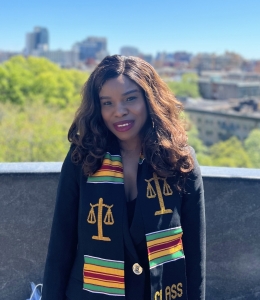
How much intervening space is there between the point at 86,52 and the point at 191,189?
178m

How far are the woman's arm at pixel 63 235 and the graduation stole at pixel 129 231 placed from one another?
0.26ft

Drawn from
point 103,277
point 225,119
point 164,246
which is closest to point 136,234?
point 164,246

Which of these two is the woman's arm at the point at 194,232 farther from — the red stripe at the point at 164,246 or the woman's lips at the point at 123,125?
A: the woman's lips at the point at 123,125

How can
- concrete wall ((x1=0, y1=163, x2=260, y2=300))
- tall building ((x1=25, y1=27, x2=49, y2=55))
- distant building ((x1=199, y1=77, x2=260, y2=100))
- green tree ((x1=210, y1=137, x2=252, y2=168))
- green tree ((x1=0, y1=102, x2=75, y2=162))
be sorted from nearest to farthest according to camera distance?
1. concrete wall ((x1=0, y1=163, x2=260, y2=300))
2. green tree ((x1=0, y1=102, x2=75, y2=162))
3. green tree ((x1=210, y1=137, x2=252, y2=168))
4. distant building ((x1=199, y1=77, x2=260, y2=100))
5. tall building ((x1=25, y1=27, x2=49, y2=55))

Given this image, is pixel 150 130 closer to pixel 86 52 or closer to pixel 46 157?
pixel 46 157

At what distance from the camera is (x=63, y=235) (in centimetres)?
187

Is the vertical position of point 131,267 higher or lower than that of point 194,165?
lower

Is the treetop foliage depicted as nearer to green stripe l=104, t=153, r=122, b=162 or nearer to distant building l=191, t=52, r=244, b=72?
green stripe l=104, t=153, r=122, b=162

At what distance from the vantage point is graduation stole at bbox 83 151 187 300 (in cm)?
175

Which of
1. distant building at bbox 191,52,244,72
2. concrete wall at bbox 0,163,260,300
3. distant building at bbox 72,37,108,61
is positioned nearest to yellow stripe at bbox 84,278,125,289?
concrete wall at bbox 0,163,260,300

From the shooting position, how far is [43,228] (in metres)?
2.72

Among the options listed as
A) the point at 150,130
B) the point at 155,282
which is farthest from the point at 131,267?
the point at 150,130

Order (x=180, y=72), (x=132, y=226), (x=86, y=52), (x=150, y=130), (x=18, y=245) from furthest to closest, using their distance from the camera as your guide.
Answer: (x=86, y=52) → (x=180, y=72) → (x=18, y=245) → (x=150, y=130) → (x=132, y=226)

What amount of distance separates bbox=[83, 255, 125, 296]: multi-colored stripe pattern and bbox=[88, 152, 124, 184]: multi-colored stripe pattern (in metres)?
0.33
